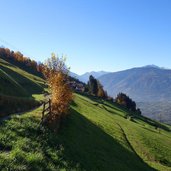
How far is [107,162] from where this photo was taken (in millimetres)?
42219

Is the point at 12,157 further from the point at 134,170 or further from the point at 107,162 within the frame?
the point at 134,170

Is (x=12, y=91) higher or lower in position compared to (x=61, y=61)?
lower

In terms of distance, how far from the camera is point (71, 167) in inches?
1096

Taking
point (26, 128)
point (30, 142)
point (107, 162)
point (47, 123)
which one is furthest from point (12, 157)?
point (107, 162)

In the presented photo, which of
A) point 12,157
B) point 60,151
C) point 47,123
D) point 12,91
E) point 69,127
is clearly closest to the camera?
point 12,157

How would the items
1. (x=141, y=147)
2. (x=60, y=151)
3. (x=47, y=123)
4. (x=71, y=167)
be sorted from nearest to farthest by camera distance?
(x=71, y=167) → (x=60, y=151) → (x=47, y=123) → (x=141, y=147)

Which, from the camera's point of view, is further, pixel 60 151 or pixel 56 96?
pixel 56 96

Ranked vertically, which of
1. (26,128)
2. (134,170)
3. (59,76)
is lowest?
(134,170)

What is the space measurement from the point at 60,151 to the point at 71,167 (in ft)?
11.4

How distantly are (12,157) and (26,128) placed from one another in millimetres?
10712

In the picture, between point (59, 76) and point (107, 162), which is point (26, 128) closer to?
point (107, 162)

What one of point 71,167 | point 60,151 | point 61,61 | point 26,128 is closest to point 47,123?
point 26,128

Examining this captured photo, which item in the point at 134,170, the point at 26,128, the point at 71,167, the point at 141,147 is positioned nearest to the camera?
the point at 71,167

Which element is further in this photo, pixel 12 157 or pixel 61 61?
pixel 61 61
